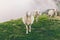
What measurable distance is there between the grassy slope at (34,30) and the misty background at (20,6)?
2.3 inches

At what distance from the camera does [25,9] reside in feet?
6.83

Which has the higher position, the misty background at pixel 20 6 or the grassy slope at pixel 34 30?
the misty background at pixel 20 6

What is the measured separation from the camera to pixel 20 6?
82.7 inches

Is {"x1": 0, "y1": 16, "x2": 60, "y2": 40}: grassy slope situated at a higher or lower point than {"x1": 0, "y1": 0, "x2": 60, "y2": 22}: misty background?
lower

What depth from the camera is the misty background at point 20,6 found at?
2059 mm

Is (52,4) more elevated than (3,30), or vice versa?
(52,4)

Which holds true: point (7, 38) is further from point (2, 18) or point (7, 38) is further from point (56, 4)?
point (56, 4)

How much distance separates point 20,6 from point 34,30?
0.81 ft

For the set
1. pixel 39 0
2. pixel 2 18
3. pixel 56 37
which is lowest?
pixel 56 37

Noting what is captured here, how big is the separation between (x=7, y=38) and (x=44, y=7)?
1.43 ft

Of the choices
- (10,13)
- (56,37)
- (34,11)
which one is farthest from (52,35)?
(10,13)

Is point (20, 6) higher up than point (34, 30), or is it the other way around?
point (20, 6)

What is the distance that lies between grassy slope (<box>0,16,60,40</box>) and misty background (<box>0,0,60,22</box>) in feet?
0.19

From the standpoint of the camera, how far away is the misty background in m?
2.06
